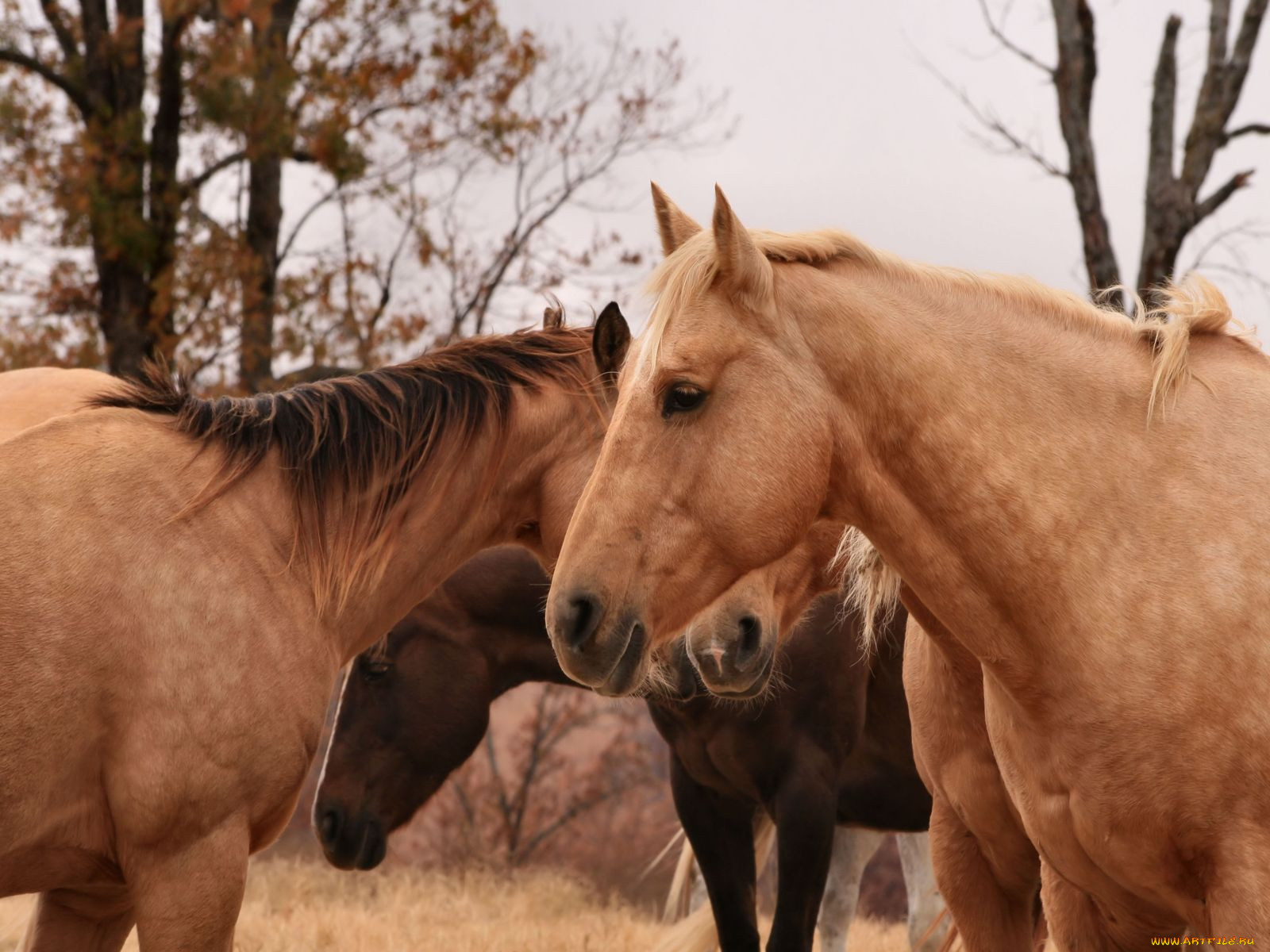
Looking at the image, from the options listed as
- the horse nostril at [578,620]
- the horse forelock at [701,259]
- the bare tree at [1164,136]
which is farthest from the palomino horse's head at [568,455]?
the bare tree at [1164,136]

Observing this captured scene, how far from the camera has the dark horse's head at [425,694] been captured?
516cm

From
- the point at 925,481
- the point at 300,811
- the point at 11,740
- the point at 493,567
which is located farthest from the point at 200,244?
the point at 925,481

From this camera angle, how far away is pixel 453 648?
18.0 feet

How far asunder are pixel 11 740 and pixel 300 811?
1277 cm

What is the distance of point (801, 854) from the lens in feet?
15.7

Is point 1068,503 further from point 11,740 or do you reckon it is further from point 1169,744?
point 11,740

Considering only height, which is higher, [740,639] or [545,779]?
[740,639]

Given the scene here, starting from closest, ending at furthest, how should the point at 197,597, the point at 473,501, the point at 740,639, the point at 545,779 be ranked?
the point at 197,597 < the point at 740,639 < the point at 473,501 < the point at 545,779

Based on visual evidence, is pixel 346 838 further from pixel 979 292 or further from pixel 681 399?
pixel 979 292

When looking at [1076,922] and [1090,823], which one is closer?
[1090,823]

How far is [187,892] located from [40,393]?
2.25m

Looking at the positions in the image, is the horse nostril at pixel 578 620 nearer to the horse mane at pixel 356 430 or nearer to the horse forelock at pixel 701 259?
the horse forelock at pixel 701 259

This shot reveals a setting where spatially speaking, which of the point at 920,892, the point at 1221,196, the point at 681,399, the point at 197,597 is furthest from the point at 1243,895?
the point at 1221,196

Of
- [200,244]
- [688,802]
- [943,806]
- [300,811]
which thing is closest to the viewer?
[943,806]
